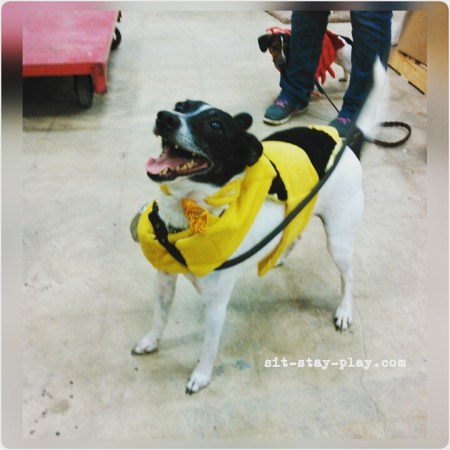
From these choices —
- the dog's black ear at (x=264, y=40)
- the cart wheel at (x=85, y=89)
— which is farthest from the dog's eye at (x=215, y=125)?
the cart wheel at (x=85, y=89)

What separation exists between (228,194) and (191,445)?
576 mm

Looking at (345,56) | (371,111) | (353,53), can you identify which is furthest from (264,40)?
(371,111)

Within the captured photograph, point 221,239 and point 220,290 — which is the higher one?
point 221,239

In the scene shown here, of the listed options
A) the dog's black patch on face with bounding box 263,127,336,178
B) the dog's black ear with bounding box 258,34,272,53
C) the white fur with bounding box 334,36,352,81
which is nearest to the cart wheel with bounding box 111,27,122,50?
the dog's black ear with bounding box 258,34,272,53

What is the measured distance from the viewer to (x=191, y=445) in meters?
1.09

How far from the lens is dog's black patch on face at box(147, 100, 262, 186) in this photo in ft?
2.78

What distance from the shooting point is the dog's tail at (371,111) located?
3.88ft

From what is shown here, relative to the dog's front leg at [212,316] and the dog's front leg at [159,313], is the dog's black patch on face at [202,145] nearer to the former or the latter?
the dog's front leg at [212,316]

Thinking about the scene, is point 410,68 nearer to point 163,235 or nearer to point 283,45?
point 283,45

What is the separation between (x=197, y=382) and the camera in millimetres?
1196

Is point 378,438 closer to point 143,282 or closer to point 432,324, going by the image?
point 432,324

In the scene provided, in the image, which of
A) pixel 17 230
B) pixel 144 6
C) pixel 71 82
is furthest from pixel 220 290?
pixel 71 82

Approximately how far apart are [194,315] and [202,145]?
0.67 m

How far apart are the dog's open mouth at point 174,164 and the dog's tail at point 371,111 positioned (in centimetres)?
45
